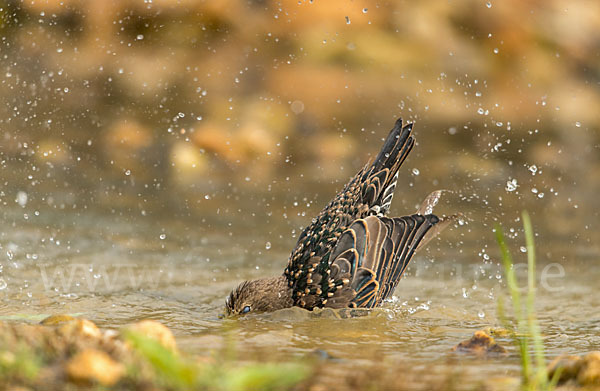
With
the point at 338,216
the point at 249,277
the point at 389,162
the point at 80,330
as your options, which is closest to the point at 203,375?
the point at 80,330

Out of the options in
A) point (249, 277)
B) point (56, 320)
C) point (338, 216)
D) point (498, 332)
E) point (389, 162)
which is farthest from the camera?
point (249, 277)

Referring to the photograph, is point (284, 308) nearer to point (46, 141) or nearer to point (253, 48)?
point (46, 141)

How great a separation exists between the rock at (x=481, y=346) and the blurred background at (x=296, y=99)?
4387mm

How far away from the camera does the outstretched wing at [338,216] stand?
551cm

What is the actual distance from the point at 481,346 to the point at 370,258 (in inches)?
Result: 59.0

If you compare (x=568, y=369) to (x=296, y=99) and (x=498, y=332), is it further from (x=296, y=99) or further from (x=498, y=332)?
(x=296, y=99)

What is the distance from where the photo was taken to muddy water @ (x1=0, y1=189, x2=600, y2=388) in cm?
455

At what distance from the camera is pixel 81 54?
11047 mm

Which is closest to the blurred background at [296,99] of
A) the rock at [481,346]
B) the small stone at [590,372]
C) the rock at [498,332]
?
the rock at [498,332]

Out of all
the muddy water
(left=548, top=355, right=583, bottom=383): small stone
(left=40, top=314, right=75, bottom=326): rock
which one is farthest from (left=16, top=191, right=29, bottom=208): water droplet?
(left=548, top=355, right=583, bottom=383): small stone

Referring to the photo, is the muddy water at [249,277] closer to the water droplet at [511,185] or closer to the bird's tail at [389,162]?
the bird's tail at [389,162]

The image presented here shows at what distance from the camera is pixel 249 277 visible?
22.2 feet

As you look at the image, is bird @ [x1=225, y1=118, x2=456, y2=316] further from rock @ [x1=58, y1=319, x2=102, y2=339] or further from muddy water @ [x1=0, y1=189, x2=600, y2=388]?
rock @ [x1=58, y1=319, x2=102, y2=339]

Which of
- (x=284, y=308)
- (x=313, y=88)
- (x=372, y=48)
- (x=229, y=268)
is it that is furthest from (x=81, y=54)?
(x=284, y=308)
